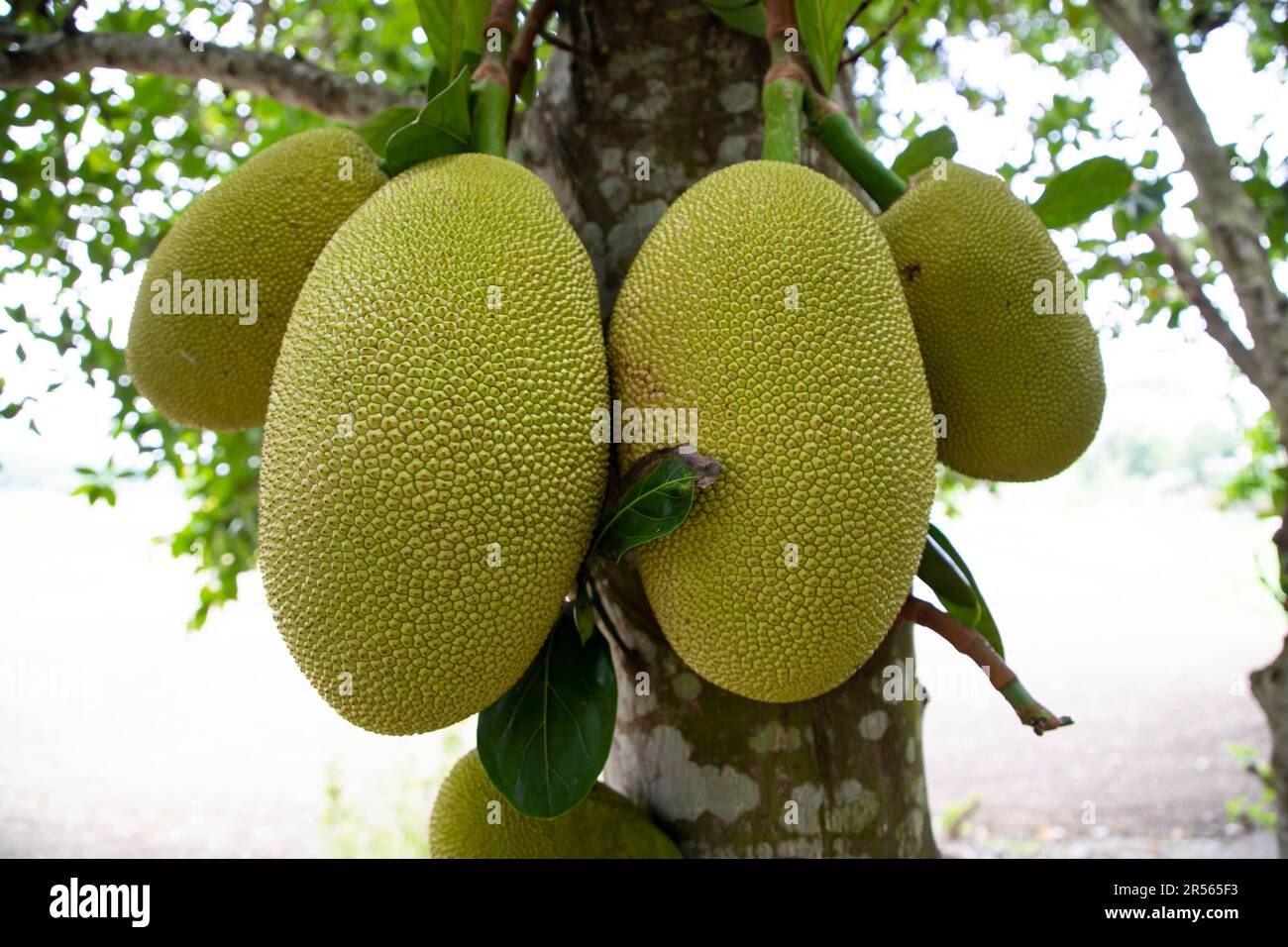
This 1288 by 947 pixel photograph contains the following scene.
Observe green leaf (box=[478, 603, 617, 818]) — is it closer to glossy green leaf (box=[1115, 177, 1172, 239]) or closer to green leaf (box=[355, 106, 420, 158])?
green leaf (box=[355, 106, 420, 158])

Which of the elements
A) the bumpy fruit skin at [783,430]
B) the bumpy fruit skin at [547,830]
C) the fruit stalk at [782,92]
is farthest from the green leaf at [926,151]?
the bumpy fruit skin at [547,830]

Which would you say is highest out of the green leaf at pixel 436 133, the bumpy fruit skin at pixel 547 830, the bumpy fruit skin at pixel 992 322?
the green leaf at pixel 436 133

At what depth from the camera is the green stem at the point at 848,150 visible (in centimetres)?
102

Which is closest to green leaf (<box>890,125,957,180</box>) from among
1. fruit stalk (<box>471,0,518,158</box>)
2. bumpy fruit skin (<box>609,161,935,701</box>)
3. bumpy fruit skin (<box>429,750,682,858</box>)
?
bumpy fruit skin (<box>609,161,935,701</box>)

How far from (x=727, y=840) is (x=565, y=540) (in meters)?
0.42

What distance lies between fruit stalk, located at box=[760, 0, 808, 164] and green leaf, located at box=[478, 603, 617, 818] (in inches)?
20.7

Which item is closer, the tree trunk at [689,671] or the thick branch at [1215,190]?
the tree trunk at [689,671]

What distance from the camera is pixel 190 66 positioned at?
59.3 inches

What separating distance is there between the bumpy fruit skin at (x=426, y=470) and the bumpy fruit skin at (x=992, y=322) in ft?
1.30

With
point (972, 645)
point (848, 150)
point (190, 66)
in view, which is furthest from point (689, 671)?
point (190, 66)

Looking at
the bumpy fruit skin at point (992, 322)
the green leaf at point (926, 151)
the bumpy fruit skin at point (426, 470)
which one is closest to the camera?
the bumpy fruit skin at point (426, 470)

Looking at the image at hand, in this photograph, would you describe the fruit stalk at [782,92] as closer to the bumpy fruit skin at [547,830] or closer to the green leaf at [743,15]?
the green leaf at [743,15]

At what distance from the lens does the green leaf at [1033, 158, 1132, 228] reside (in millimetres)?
1142
